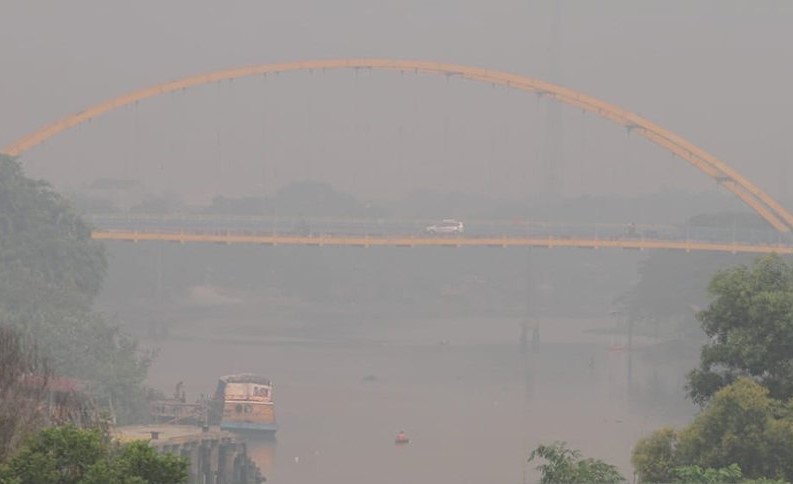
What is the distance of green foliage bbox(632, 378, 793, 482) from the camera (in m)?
22.6

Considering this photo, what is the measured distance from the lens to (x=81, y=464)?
14.4m

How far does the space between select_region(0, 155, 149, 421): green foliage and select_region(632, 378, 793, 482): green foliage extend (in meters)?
19.6

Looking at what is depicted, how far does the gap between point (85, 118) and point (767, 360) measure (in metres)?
42.8

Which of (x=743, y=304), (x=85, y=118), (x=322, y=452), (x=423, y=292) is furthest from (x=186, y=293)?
(x=743, y=304)

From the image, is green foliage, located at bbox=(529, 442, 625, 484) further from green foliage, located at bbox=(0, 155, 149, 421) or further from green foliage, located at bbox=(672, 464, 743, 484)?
green foliage, located at bbox=(0, 155, 149, 421)

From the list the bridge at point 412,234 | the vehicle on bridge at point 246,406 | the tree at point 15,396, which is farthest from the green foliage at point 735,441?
the bridge at point 412,234

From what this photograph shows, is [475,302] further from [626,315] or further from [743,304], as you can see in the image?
[743,304]

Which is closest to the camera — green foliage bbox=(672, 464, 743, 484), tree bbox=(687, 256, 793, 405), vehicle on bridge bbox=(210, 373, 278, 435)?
green foliage bbox=(672, 464, 743, 484)

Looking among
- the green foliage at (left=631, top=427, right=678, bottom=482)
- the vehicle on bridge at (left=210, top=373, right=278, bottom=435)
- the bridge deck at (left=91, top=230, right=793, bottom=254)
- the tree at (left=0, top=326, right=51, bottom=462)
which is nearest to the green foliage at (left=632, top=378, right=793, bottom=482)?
the green foliage at (left=631, top=427, right=678, bottom=482)

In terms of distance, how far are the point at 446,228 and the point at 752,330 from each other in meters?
50.2

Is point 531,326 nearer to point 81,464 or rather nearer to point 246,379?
point 246,379

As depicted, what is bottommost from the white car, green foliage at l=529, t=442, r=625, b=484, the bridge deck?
green foliage at l=529, t=442, r=625, b=484

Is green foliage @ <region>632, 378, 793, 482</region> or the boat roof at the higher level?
green foliage @ <region>632, 378, 793, 482</region>

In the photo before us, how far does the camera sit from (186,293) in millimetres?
90625
